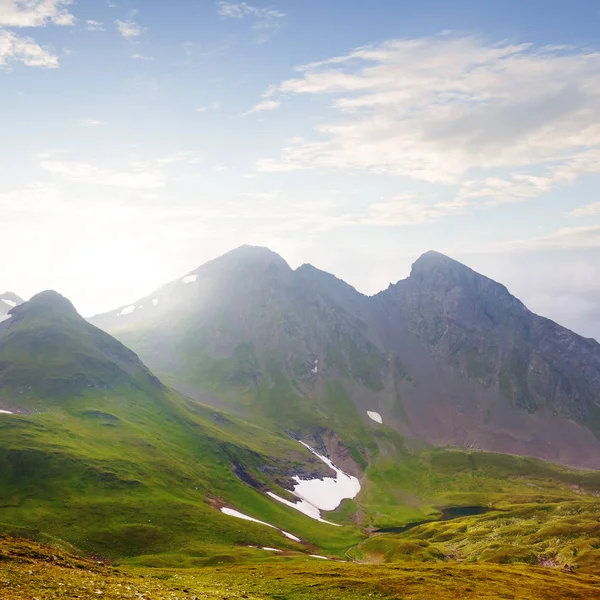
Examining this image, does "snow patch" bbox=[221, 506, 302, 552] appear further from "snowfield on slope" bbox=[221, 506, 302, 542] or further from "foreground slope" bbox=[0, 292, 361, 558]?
"foreground slope" bbox=[0, 292, 361, 558]

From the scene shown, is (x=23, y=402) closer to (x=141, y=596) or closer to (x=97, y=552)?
(x=97, y=552)

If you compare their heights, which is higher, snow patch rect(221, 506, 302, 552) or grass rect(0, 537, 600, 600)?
grass rect(0, 537, 600, 600)

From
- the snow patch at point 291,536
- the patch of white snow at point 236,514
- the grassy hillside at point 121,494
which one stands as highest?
the grassy hillside at point 121,494

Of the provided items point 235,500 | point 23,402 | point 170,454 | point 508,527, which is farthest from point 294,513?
point 23,402

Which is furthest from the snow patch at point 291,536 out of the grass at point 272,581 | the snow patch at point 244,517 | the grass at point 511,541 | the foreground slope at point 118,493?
the grass at point 272,581

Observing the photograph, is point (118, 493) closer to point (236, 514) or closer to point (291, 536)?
point (236, 514)

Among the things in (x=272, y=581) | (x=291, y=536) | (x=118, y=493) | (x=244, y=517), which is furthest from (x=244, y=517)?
(x=272, y=581)

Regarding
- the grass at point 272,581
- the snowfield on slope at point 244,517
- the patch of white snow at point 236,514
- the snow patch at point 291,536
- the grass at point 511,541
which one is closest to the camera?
the grass at point 272,581

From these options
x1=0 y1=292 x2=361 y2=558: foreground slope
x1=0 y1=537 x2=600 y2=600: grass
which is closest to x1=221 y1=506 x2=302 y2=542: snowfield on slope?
x1=0 y1=292 x2=361 y2=558: foreground slope

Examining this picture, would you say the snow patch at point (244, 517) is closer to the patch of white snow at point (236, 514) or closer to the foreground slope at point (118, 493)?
the patch of white snow at point (236, 514)

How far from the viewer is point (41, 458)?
142 meters

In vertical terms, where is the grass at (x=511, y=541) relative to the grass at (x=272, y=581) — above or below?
below

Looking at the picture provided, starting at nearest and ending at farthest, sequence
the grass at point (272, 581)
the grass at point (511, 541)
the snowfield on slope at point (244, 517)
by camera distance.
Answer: the grass at point (272, 581) < the grass at point (511, 541) < the snowfield on slope at point (244, 517)

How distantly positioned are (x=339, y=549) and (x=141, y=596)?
136816 millimetres
